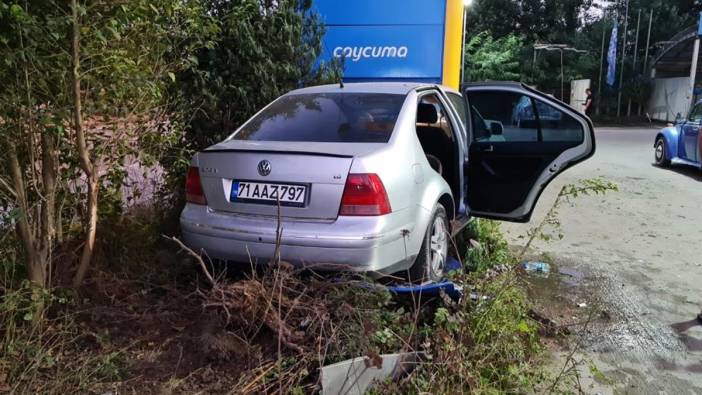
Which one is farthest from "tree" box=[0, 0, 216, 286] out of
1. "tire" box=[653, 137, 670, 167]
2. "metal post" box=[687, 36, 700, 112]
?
"metal post" box=[687, 36, 700, 112]

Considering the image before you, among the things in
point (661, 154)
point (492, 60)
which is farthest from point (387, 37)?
point (492, 60)

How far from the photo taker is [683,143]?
10875 mm

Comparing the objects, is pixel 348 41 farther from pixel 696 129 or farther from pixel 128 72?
pixel 696 129

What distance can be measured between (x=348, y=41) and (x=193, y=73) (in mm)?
3353

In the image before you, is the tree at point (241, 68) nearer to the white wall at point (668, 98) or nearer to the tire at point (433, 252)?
the tire at point (433, 252)

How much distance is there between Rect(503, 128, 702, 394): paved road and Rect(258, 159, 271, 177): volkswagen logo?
220 centimetres

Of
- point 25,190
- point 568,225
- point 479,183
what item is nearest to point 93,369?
point 25,190

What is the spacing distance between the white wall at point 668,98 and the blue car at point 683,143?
1401 cm

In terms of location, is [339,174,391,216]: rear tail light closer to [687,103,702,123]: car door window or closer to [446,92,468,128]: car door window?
[446,92,468,128]: car door window

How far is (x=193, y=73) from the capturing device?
479 centimetres

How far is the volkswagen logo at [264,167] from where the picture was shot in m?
3.25

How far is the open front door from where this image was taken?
183 inches

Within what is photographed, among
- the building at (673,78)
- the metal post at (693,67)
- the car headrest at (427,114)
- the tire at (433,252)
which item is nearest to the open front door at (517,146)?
the car headrest at (427,114)

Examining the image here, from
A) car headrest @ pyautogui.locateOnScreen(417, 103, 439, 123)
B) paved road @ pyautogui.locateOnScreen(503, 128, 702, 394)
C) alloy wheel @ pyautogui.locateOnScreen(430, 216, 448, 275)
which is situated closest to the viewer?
paved road @ pyautogui.locateOnScreen(503, 128, 702, 394)
